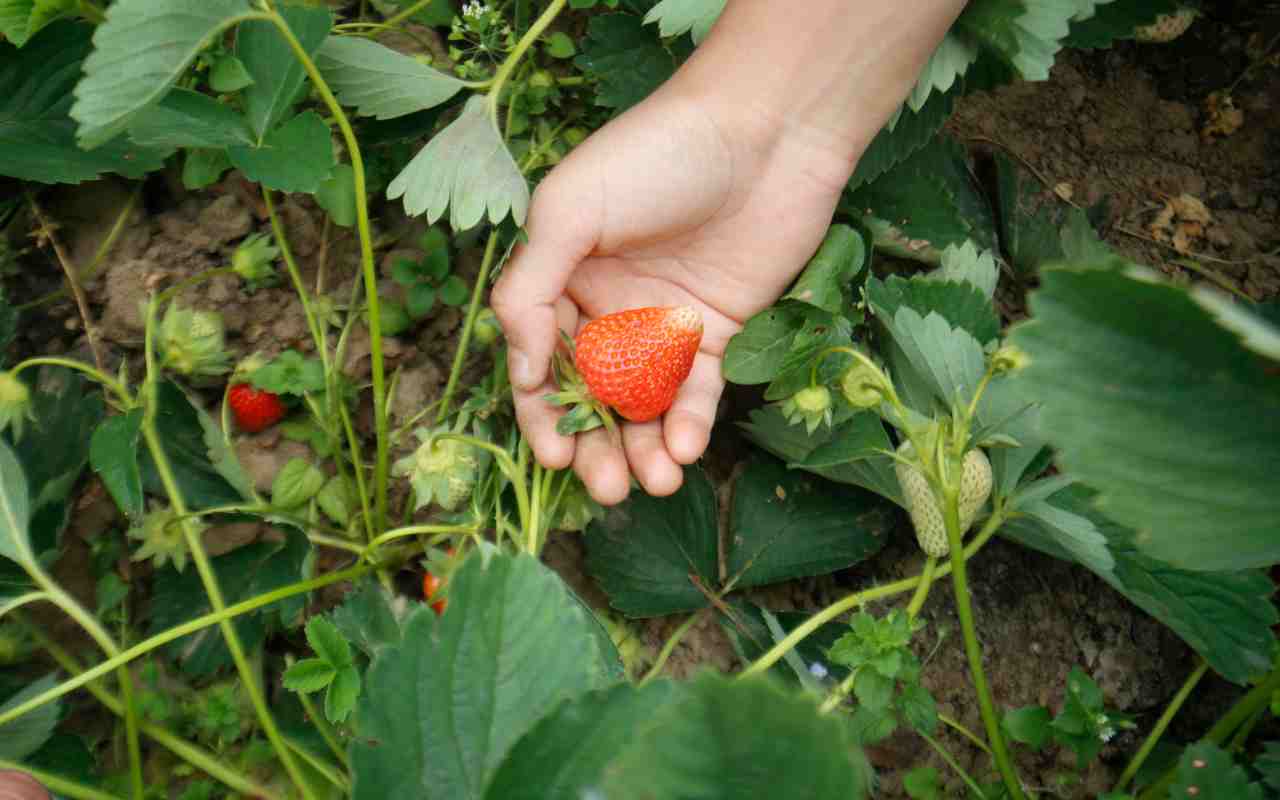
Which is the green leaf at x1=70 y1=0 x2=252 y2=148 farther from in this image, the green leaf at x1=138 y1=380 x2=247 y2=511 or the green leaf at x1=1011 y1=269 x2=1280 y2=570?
the green leaf at x1=1011 y1=269 x2=1280 y2=570

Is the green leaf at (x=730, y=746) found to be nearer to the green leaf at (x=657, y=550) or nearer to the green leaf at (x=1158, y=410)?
the green leaf at (x=1158, y=410)

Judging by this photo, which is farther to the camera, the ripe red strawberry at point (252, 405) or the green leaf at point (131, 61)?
the ripe red strawberry at point (252, 405)

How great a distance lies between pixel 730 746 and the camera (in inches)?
14.8

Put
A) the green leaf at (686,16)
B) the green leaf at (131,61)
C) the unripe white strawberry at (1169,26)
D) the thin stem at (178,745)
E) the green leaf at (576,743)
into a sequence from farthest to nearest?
1. the unripe white strawberry at (1169,26)
2. the green leaf at (686,16)
3. the thin stem at (178,745)
4. the green leaf at (131,61)
5. the green leaf at (576,743)

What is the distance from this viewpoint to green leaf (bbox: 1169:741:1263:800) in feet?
2.47

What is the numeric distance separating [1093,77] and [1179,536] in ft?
3.86

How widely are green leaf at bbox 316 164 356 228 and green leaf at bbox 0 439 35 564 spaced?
42 cm

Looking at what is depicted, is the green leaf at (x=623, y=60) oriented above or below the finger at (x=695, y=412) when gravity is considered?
above

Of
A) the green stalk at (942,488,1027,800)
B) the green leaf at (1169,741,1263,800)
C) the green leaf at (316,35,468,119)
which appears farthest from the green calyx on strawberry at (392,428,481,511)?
the green leaf at (1169,741,1263,800)

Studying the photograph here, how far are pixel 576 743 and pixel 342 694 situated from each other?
1.27 feet

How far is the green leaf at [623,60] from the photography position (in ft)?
3.76

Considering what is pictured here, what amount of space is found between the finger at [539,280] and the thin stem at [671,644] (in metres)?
0.34

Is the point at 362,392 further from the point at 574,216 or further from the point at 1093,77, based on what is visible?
the point at 1093,77

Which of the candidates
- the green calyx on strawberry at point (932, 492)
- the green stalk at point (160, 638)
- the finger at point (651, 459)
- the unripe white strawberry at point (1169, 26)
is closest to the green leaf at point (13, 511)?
the green stalk at point (160, 638)
